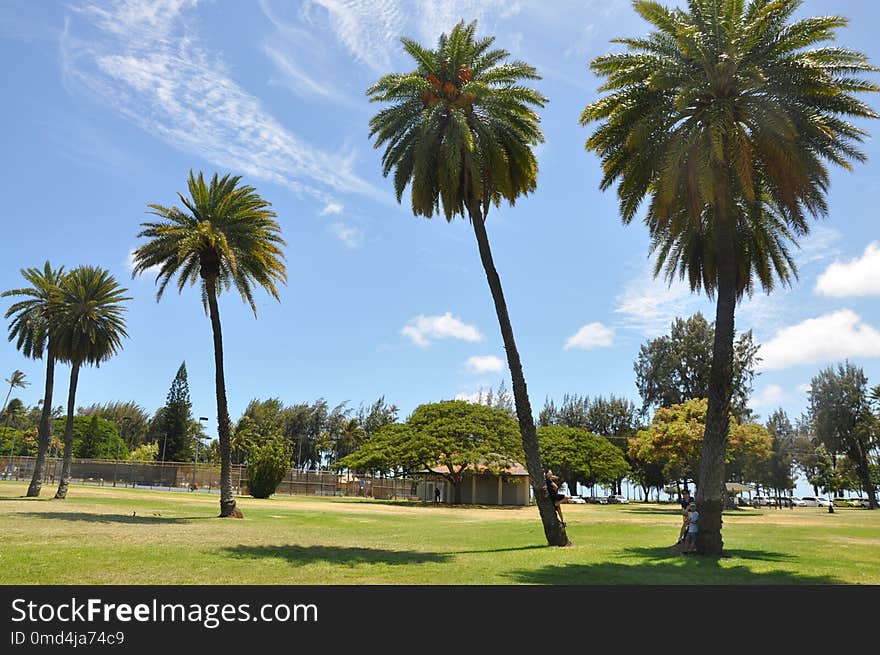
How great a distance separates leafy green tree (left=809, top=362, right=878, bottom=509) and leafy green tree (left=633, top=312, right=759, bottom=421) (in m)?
9.24

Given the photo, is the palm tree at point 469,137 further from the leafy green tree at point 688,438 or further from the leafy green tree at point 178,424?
the leafy green tree at point 178,424

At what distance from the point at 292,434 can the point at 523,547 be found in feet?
351

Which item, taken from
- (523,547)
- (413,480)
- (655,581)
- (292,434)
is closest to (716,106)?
(655,581)

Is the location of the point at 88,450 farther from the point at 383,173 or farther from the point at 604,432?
the point at 383,173

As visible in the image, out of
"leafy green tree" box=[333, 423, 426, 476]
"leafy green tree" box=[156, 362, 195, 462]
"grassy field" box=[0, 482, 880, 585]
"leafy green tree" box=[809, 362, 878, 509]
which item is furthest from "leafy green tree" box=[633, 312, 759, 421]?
"leafy green tree" box=[156, 362, 195, 462]

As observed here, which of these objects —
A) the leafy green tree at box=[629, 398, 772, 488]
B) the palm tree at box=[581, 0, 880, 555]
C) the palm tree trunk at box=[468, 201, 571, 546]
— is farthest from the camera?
the leafy green tree at box=[629, 398, 772, 488]

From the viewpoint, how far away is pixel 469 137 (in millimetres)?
19141

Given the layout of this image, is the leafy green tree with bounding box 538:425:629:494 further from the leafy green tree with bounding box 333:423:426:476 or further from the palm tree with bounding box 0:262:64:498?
the palm tree with bounding box 0:262:64:498

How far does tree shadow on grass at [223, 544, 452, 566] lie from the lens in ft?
46.7

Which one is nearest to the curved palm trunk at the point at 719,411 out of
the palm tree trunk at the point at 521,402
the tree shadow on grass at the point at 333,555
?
the palm tree trunk at the point at 521,402

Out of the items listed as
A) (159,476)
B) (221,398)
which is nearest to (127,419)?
(159,476)

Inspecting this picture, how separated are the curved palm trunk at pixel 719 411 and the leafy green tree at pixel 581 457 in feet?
191

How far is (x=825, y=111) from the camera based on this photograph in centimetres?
1805

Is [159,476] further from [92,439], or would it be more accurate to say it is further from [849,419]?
[849,419]
